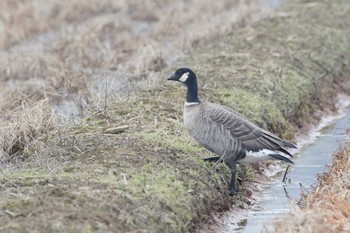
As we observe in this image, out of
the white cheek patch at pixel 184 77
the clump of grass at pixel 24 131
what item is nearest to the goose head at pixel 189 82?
the white cheek patch at pixel 184 77

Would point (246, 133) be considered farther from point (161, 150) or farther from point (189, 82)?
point (189, 82)

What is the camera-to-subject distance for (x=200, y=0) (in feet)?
85.4

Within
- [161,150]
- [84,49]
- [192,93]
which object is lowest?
[84,49]

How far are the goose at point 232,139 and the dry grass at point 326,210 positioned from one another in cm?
68

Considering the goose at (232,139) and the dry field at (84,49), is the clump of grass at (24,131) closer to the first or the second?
the dry field at (84,49)

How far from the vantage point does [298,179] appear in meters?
11.5

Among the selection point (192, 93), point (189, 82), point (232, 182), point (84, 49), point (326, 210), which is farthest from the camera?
point (84, 49)

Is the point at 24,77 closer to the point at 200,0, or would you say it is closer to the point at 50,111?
the point at 50,111

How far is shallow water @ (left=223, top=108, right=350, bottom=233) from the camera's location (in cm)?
990

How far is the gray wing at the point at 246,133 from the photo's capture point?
10.2 meters

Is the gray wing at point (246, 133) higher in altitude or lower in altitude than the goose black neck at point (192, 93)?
lower

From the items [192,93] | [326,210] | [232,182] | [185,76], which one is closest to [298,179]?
[232,182]

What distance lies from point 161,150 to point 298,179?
197 cm

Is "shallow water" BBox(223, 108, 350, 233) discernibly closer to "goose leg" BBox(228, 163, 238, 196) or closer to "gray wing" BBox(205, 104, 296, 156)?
"goose leg" BBox(228, 163, 238, 196)
